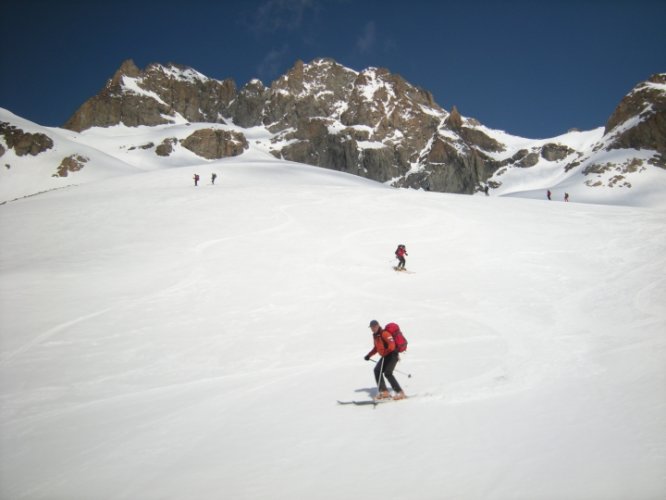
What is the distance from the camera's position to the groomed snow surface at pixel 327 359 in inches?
216

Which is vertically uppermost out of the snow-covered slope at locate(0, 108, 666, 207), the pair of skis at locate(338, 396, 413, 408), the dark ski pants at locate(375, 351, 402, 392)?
the snow-covered slope at locate(0, 108, 666, 207)

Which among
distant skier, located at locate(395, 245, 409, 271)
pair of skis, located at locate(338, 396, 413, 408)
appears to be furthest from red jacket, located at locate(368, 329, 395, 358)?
distant skier, located at locate(395, 245, 409, 271)

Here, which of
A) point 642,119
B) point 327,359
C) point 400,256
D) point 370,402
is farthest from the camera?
point 642,119

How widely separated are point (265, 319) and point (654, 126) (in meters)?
160

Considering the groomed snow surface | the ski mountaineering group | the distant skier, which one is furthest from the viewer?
the distant skier

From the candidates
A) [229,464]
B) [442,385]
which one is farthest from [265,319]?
[229,464]

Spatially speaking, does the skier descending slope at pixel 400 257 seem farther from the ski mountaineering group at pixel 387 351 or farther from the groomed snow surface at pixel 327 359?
the ski mountaineering group at pixel 387 351

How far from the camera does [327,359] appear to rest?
1065 centimetres

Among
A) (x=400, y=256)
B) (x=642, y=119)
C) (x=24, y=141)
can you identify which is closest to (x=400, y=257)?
(x=400, y=256)

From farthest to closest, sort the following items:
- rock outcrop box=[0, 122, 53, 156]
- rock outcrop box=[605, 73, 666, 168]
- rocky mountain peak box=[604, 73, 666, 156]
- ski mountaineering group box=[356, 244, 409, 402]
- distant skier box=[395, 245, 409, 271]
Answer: rocky mountain peak box=[604, 73, 666, 156] < rock outcrop box=[605, 73, 666, 168] < rock outcrop box=[0, 122, 53, 156] < distant skier box=[395, 245, 409, 271] < ski mountaineering group box=[356, 244, 409, 402]

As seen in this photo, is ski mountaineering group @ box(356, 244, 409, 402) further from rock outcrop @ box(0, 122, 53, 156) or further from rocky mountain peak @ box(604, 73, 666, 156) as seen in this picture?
rocky mountain peak @ box(604, 73, 666, 156)

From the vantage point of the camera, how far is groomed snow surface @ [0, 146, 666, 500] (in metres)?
5.49

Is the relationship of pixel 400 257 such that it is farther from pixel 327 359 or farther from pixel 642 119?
pixel 642 119

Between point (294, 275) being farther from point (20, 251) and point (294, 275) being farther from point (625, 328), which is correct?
point (20, 251)
